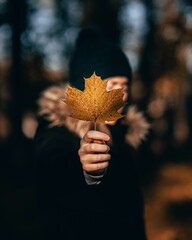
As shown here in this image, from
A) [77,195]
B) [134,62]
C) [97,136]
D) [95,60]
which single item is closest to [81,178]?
[77,195]

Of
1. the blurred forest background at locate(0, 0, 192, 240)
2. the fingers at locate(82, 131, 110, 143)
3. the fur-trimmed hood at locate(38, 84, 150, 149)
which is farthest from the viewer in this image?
the blurred forest background at locate(0, 0, 192, 240)

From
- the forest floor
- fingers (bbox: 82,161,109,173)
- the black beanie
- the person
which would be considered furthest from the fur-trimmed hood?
the forest floor

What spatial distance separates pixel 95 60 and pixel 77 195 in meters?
1.14

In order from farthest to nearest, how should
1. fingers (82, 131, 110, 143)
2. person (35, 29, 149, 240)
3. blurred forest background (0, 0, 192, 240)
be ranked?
blurred forest background (0, 0, 192, 240) → person (35, 29, 149, 240) → fingers (82, 131, 110, 143)

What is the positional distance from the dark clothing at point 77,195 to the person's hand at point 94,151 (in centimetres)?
37

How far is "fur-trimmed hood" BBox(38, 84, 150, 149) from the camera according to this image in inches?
89.0

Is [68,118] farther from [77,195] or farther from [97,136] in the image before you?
[97,136]

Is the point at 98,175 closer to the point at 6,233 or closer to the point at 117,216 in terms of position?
the point at 117,216

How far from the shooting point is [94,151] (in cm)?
153

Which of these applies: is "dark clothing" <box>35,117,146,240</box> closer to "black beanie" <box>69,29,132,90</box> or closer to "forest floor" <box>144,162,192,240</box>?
"black beanie" <box>69,29,132,90</box>

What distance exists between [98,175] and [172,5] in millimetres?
11709

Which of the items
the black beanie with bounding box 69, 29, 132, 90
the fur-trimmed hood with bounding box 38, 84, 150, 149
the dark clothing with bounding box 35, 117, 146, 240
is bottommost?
the dark clothing with bounding box 35, 117, 146, 240

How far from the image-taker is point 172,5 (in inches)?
486

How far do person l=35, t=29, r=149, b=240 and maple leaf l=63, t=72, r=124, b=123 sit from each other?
8.0 inches
